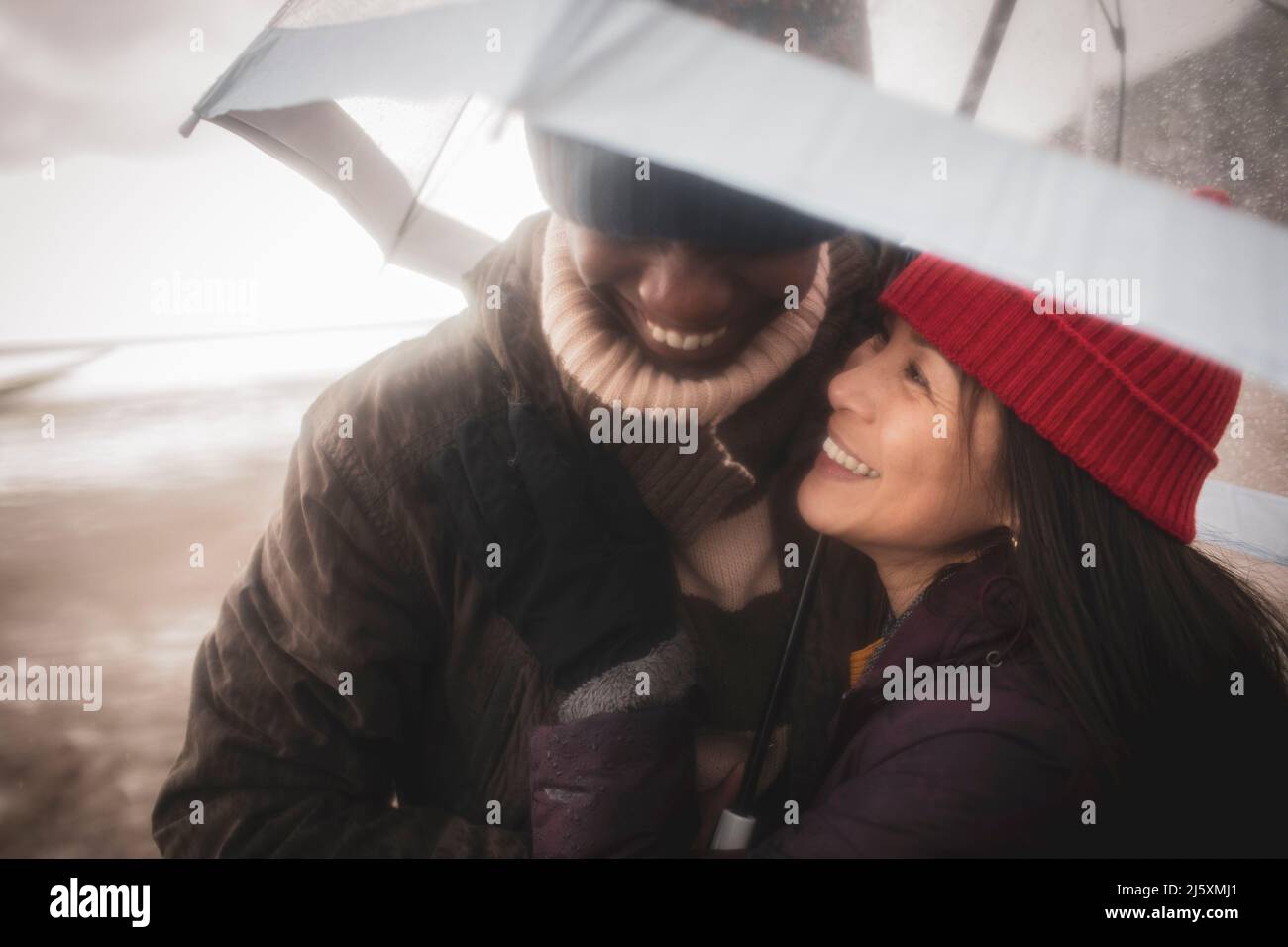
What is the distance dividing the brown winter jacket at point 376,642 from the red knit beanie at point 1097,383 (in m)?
0.28

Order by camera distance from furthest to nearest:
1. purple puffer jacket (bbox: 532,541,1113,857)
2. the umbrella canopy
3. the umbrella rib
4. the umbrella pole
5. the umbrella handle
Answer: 1. the umbrella handle
2. the umbrella rib
3. purple puffer jacket (bbox: 532,541,1113,857)
4. the umbrella pole
5. the umbrella canopy

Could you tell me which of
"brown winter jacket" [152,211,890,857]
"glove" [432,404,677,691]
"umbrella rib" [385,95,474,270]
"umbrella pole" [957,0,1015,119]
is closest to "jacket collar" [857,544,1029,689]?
"brown winter jacket" [152,211,890,857]

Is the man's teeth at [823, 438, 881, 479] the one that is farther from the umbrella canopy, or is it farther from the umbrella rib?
the umbrella rib

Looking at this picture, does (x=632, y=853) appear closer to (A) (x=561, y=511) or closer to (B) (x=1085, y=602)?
(A) (x=561, y=511)

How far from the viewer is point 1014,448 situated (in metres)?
1.24

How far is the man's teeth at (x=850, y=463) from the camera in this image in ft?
4.23

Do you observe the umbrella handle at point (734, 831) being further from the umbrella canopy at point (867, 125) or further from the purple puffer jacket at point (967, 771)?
the umbrella canopy at point (867, 125)

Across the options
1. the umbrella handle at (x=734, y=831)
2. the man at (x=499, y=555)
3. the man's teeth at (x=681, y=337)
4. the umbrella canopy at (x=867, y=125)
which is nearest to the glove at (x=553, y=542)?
the man at (x=499, y=555)

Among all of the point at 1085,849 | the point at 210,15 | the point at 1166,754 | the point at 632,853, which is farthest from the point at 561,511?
the point at 210,15

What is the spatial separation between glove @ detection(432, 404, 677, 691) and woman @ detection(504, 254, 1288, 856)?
7cm

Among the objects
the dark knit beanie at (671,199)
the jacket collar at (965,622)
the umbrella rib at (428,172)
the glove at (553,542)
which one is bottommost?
the jacket collar at (965,622)

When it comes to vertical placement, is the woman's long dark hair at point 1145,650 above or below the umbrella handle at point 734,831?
above

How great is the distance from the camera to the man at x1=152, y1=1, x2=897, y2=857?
1.17 metres
